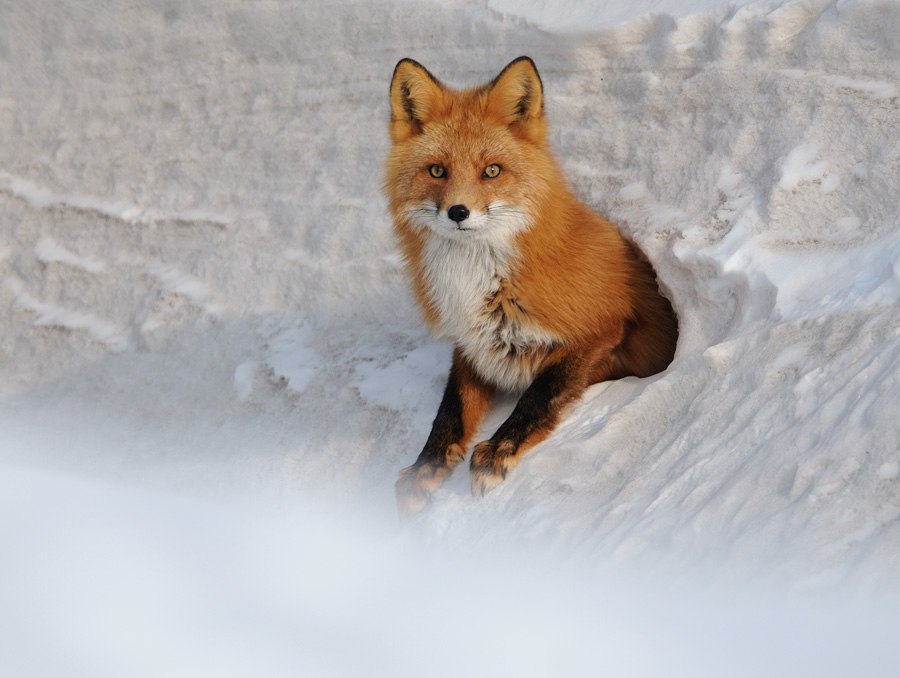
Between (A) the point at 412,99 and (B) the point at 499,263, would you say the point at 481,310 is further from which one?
(A) the point at 412,99

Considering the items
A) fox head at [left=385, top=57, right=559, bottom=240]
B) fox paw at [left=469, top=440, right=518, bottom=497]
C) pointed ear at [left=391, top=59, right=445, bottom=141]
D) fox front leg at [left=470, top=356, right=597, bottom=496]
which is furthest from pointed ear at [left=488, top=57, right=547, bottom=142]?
fox paw at [left=469, top=440, right=518, bottom=497]

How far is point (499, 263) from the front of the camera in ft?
12.7

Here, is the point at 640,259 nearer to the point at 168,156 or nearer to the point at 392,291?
the point at 392,291

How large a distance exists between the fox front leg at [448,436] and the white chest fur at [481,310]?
11 centimetres

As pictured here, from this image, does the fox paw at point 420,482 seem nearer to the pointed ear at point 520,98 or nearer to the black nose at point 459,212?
the black nose at point 459,212

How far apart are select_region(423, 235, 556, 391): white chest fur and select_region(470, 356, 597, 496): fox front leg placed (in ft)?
0.38

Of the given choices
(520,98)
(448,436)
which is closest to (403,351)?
(448,436)

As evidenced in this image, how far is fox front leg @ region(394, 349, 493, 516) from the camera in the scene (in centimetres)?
382

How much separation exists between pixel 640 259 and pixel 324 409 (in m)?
1.52

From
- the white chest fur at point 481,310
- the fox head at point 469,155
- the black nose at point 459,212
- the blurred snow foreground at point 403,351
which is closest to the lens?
the blurred snow foreground at point 403,351

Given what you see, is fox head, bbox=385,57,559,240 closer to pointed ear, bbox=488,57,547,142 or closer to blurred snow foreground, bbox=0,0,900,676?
pointed ear, bbox=488,57,547,142

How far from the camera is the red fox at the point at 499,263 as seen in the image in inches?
150

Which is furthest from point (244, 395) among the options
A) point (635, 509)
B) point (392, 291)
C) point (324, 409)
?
point (635, 509)

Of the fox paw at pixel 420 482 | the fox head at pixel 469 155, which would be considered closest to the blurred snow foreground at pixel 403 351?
the fox paw at pixel 420 482
